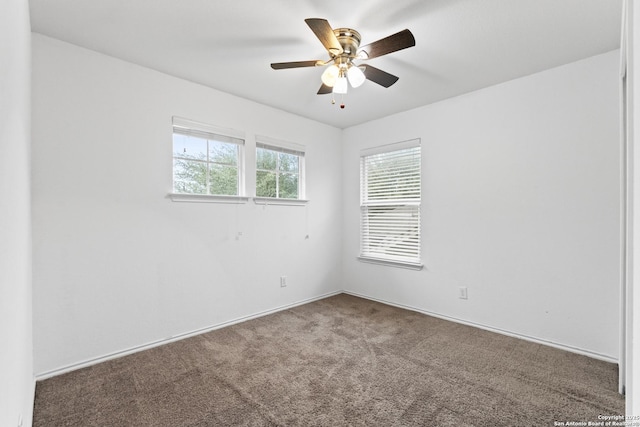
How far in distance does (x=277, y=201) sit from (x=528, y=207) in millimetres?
2698

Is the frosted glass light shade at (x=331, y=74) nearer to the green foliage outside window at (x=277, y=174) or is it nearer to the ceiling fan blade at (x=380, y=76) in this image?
the ceiling fan blade at (x=380, y=76)

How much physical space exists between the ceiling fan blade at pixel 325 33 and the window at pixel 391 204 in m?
2.01

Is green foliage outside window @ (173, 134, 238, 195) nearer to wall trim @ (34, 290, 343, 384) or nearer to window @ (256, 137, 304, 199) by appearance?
window @ (256, 137, 304, 199)

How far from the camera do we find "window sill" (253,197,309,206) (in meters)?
3.54

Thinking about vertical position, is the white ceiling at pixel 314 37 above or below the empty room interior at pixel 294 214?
above

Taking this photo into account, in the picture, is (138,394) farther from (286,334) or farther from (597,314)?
(597,314)

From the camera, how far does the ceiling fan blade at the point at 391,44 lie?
178cm

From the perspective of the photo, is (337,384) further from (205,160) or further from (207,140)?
(207,140)

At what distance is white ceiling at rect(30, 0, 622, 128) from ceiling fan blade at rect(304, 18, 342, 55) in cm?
21

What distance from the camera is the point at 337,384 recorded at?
2.13 m

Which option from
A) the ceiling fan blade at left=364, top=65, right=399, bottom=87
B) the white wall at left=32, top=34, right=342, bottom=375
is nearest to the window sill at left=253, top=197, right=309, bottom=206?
the white wall at left=32, top=34, right=342, bottom=375

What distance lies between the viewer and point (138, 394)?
202cm

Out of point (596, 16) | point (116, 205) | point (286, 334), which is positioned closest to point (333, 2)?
point (596, 16)

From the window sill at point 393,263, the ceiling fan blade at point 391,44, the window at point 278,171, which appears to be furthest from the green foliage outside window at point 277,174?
the ceiling fan blade at point 391,44
